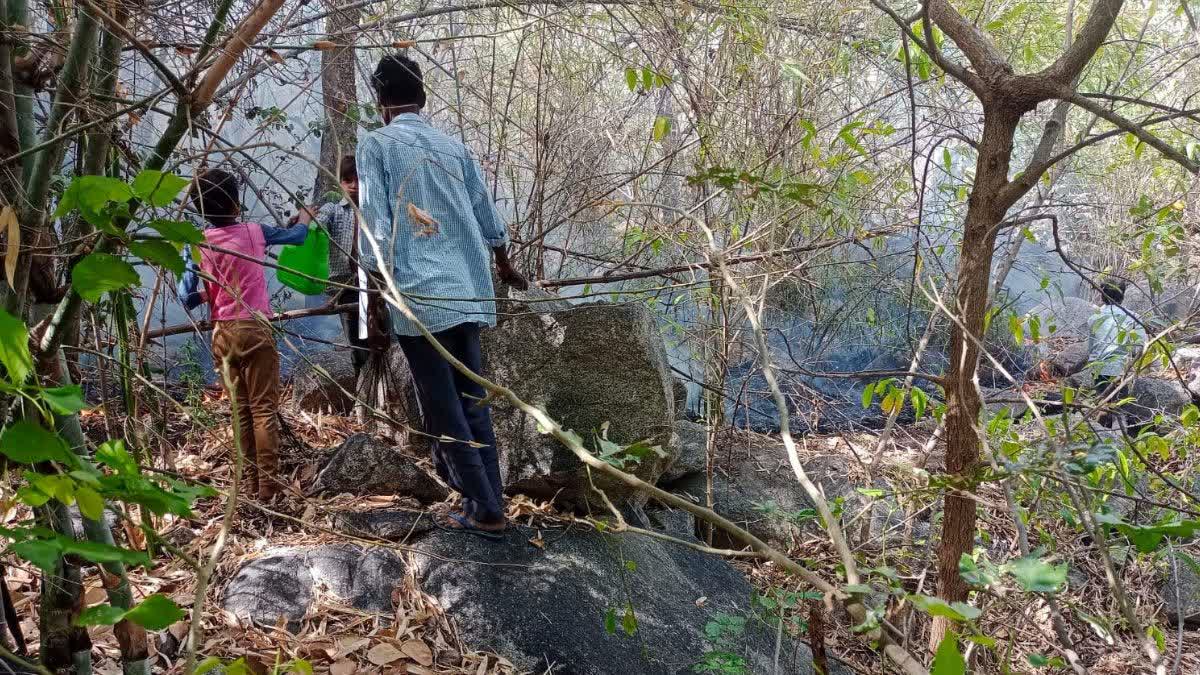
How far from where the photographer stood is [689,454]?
5180mm

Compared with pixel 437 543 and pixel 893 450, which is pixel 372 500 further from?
pixel 893 450

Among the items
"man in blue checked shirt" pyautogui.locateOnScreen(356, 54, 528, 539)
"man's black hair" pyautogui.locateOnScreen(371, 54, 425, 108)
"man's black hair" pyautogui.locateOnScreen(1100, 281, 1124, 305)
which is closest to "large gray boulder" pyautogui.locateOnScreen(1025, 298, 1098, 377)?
"man's black hair" pyautogui.locateOnScreen(1100, 281, 1124, 305)

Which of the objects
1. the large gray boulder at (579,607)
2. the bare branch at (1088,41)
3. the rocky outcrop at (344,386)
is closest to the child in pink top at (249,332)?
the rocky outcrop at (344,386)

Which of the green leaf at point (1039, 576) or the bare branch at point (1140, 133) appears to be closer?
the green leaf at point (1039, 576)

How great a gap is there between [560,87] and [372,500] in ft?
7.18

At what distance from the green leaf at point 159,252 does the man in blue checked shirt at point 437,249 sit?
79.1 inches

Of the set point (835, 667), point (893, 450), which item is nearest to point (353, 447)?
point (835, 667)

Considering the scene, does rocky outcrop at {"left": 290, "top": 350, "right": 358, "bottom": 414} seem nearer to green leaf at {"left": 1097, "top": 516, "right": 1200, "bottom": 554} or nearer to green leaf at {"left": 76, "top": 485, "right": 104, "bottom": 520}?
green leaf at {"left": 76, "top": 485, "right": 104, "bottom": 520}

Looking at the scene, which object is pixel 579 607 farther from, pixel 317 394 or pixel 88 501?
pixel 88 501

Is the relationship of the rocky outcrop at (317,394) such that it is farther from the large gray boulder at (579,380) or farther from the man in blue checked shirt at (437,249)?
the man in blue checked shirt at (437,249)

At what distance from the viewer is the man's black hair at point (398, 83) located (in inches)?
138

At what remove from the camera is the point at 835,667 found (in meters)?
3.86

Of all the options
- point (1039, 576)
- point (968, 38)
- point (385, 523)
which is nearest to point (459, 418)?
point (385, 523)

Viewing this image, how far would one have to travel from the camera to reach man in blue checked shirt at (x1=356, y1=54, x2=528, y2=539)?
3424 millimetres
